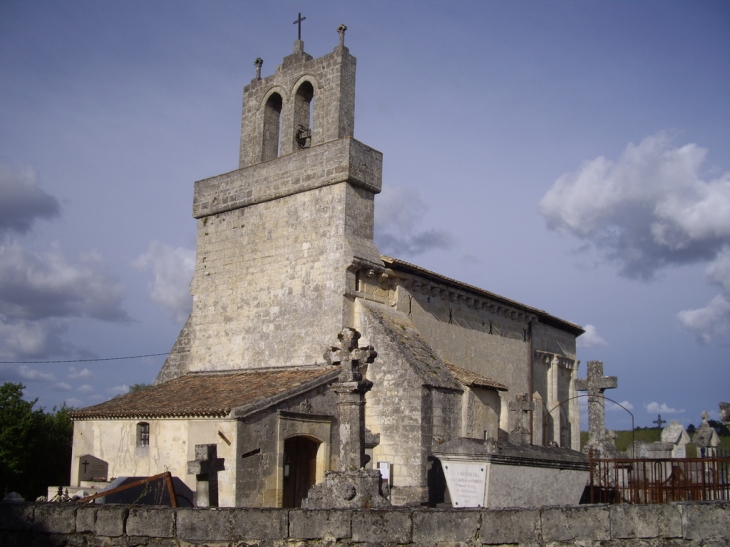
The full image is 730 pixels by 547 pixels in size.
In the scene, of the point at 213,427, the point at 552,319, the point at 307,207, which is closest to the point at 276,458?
the point at 213,427

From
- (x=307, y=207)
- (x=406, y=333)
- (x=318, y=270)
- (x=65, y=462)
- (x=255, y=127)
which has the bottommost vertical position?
(x=65, y=462)

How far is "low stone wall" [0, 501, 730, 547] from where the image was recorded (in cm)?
660

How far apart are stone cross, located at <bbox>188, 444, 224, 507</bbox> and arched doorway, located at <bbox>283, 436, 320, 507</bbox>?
4.27 meters

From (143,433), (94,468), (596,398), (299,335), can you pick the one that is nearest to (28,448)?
(94,468)

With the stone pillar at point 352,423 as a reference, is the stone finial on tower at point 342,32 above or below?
above

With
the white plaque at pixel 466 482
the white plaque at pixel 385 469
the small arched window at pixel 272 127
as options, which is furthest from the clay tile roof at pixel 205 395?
the small arched window at pixel 272 127

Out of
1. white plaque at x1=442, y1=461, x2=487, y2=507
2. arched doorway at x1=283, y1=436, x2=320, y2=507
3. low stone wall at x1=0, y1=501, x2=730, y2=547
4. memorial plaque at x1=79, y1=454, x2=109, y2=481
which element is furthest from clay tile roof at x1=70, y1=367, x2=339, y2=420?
low stone wall at x1=0, y1=501, x2=730, y2=547

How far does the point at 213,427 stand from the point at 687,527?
1016cm

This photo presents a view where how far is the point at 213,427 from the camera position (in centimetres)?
1483

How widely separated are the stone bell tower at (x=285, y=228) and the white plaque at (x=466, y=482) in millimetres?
5516

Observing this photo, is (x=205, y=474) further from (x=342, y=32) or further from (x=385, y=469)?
(x=342, y=32)

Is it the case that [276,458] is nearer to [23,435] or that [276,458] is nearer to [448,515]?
[448,515]

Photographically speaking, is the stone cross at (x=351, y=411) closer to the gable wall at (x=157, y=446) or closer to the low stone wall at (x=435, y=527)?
the low stone wall at (x=435, y=527)

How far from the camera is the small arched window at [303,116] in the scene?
2020 cm
